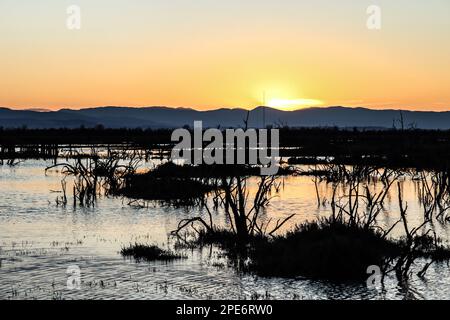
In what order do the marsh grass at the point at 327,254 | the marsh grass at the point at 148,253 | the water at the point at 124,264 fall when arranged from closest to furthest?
the water at the point at 124,264 → the marsh grass at the point at 327,254 → the marsh grass at the point at 148,253

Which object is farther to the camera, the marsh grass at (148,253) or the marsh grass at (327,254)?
the marsh grass at (148,253)

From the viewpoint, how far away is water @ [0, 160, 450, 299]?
13.1 m

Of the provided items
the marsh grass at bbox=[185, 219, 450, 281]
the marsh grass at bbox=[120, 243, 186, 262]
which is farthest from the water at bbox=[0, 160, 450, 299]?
the marsh grass at bbox=[185, 219, 450, 281]

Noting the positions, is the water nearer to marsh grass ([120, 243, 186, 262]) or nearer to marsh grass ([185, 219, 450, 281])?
marsh grass ([120, 243, 186, 262])

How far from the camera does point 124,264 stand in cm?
1576

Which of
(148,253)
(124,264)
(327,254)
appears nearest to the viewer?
(327,254)

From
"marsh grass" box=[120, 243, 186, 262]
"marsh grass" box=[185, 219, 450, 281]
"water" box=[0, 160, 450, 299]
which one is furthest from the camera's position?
"marsh grass" box=[120, 243, 186, 262]

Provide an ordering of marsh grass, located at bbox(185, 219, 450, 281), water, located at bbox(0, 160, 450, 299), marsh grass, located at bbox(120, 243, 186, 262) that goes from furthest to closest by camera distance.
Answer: marsh grass, located at bbox(120, 243, 186, 262)
marsh grass, located at bbox(185, 219, 450, 281)
water, located at bbox(0, 160, 450, 299)

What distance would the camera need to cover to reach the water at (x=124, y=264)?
1306cm

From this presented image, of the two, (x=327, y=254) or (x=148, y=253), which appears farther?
(x=148, y=253)

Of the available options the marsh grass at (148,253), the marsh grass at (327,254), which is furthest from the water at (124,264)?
the marsh grass at (327,254)

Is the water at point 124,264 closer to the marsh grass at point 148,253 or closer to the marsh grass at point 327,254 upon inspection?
the marsh grass at point 148,253

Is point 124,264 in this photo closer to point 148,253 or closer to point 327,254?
point 148,253

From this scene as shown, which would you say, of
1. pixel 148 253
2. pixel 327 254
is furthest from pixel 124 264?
pixel 327 254
